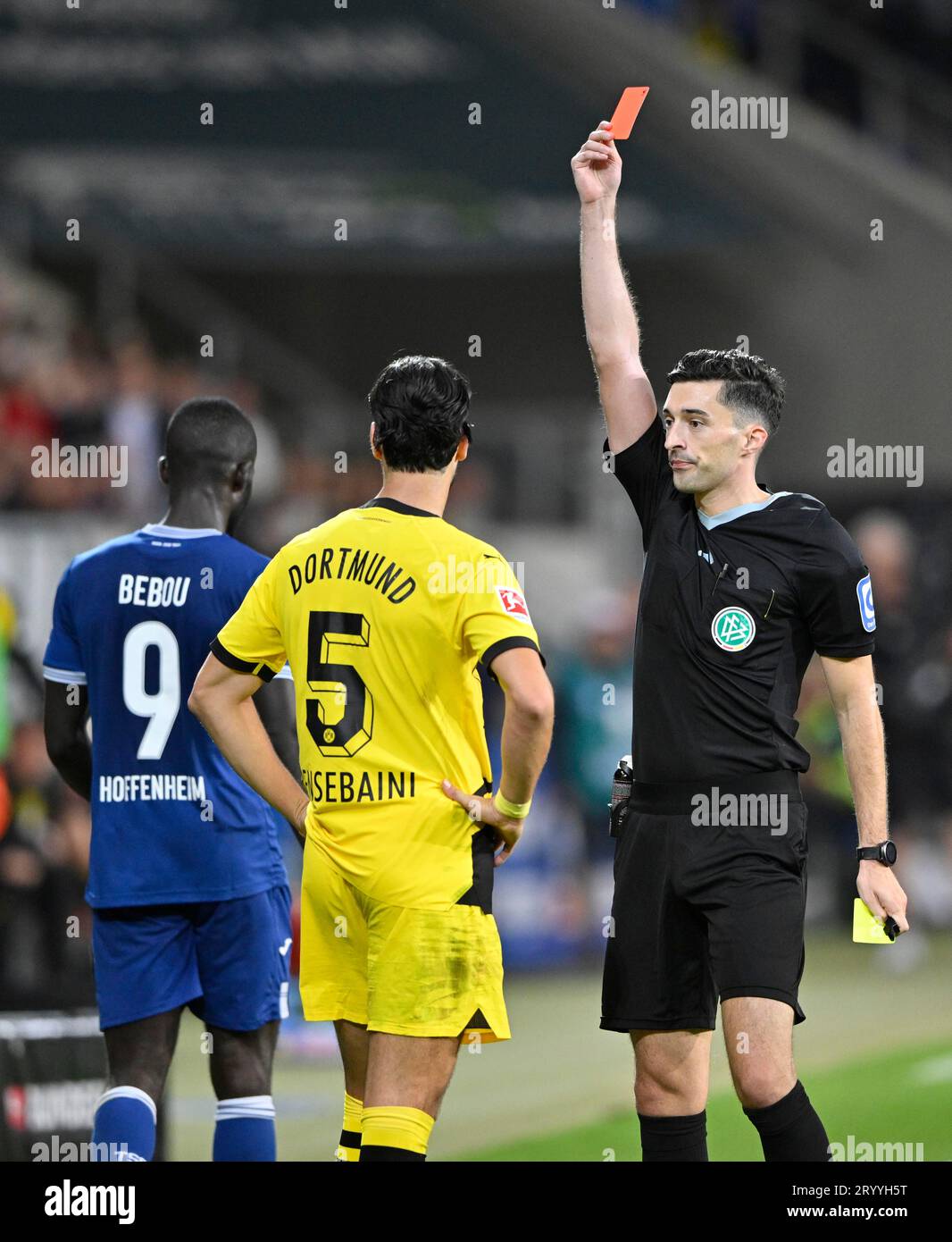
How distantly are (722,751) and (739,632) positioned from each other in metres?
0.29

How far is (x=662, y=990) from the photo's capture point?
4566 millimetres

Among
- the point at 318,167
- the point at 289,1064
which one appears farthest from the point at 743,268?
the point at 289,1064

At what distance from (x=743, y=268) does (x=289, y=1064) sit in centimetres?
1040

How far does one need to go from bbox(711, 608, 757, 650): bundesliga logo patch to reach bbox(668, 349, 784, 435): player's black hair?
50 cm

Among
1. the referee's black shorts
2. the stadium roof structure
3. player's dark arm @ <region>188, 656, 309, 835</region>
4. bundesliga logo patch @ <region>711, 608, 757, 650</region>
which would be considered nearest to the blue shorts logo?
bundesliga logo patch @ <region>711, 608, 757, 650</region>

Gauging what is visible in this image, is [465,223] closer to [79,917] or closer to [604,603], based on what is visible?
[604,603]

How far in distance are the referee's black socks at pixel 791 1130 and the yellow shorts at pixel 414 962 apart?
67cm

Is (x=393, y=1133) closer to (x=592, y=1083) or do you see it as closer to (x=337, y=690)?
(x=337, y=690)

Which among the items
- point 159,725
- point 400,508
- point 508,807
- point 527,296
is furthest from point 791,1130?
point 527,296

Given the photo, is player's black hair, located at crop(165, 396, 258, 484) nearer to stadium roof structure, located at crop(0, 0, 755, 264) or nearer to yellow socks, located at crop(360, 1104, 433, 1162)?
yellow socks, located at crop(360, 1104, 433, 1162)

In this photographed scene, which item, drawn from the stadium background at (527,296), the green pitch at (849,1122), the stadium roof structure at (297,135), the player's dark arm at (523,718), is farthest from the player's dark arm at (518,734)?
the stadium roof structure at (297,135)

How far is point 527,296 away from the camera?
1814cm

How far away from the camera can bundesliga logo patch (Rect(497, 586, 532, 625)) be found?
4203mm

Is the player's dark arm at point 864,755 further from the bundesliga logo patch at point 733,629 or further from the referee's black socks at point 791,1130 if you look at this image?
the referee's black socks at point 791,1130
